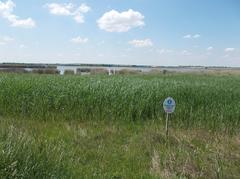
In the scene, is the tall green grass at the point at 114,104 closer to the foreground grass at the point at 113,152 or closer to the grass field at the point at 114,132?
the grass field at the point at 114,132

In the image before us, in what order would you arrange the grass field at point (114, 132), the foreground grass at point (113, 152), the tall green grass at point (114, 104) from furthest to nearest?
the tall green grass at point (114, 104), the grass field at point (114, 132), the foreground grass at point (113, 152)

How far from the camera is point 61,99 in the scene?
1103cm

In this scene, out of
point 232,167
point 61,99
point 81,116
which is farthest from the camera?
point 61,99

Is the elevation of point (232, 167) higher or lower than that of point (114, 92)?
lower

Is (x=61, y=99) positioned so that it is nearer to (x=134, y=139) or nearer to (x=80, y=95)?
(x=80, y=95)

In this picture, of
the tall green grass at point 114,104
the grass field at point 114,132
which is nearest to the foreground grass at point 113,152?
the grass field at point 114,132

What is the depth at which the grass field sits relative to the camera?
467cm

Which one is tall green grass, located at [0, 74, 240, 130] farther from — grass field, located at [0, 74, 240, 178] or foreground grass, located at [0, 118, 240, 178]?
foreground grass, located at [0, 118, 240, 178]

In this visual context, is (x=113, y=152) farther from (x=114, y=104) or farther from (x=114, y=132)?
(x=114, y=104)

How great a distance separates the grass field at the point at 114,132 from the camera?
→ 4.67 m

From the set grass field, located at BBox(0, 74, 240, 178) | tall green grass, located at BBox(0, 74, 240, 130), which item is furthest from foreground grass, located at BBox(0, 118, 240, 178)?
tall green grass, located at BBox(0, 74, 240, 130)

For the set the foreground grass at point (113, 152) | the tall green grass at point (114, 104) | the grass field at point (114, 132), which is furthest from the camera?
the tall green grass at point (114, 104)

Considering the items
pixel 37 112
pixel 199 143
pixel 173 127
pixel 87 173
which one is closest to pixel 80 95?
pixel 37 112

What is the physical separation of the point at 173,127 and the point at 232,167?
3327mm
